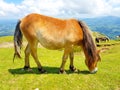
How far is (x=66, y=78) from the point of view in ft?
39.5

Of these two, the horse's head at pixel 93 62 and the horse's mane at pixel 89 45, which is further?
the horse's head at pixel 93 62

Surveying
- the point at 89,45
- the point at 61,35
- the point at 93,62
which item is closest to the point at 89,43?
the point at 89,45

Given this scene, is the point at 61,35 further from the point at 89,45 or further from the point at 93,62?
the point at 93,62

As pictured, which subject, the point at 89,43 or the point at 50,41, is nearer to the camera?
the point at 89,43

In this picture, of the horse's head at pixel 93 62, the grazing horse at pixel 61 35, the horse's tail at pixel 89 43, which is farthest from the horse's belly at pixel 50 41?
the horse's head at pixel 93 62

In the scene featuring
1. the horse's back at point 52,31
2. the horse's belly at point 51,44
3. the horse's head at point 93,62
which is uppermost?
the horse's back at point 52,31

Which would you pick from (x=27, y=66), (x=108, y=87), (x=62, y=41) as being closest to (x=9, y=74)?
(x=27, y=66)

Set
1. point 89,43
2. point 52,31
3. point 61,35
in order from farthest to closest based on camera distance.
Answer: point 52,31, point 61,35, point 89,43

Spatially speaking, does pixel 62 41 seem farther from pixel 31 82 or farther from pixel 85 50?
pixel 31 82

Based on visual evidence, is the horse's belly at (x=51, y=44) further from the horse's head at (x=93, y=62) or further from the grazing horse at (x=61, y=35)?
the horse's head at (x=93, y=62)

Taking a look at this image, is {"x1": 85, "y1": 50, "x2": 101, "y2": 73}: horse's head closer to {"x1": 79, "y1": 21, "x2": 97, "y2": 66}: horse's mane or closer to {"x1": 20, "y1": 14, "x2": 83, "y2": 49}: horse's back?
{"x1": 79, "y1": 21, "x2": 97, "y2": 66}: horse's mane

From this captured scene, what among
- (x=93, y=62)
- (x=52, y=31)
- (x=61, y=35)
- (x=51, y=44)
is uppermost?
(x=52, y=31)

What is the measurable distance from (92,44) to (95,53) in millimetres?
524

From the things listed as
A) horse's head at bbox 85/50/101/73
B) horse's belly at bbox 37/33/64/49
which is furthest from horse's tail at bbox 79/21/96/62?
horse's belly at bbox 37/33/64/49
